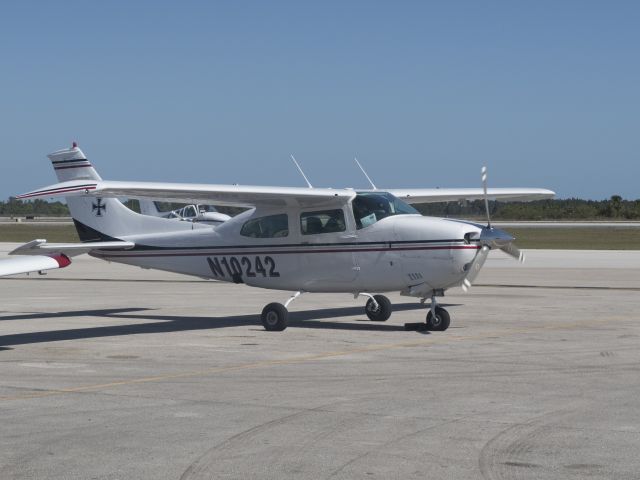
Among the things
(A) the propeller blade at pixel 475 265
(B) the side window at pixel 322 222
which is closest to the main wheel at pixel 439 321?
(A) the propeller blade at pixel 475 265

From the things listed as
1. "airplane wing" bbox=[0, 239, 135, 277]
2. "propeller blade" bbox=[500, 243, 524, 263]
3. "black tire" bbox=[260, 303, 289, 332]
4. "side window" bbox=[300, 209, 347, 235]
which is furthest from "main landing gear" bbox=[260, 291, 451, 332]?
"airplane wing" bbox=[0, 239, 135, 277]

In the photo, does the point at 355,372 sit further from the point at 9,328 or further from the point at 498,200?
the point at 498,200

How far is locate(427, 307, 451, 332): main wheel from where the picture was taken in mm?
15969

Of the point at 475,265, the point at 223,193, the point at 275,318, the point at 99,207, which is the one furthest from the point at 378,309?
the point at 99,207

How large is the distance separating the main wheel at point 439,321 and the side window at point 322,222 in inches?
79.7

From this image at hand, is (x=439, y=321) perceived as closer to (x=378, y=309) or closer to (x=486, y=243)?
(x=486, y=243)

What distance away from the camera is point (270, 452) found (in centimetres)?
771

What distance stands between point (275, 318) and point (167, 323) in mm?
2335

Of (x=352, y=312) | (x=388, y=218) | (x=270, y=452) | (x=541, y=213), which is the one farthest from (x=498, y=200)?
(x=541, y=213)

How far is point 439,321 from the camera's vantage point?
1598cm

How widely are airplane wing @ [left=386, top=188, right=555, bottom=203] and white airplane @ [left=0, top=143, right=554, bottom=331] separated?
3001mm

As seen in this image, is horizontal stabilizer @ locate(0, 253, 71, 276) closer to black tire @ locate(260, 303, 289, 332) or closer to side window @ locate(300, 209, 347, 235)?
black tire @ locate(260, 303, 289, 332)

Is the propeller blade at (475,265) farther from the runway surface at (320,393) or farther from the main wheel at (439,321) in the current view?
the runway surface at (320,393)

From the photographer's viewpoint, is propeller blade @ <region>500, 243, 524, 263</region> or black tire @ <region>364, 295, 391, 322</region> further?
black tire @ <region>364, 295, 391, 322</region>
